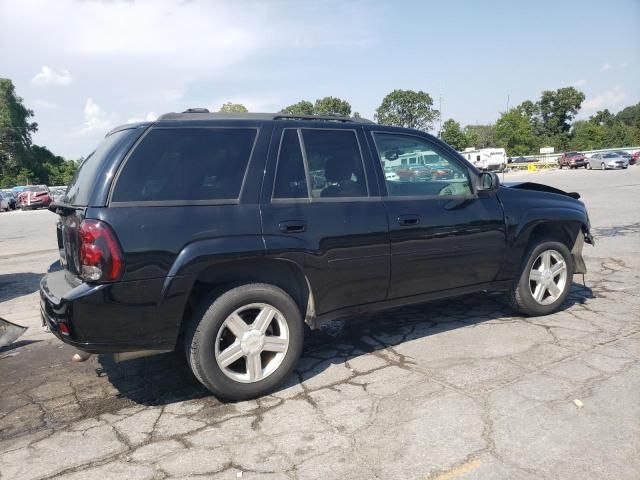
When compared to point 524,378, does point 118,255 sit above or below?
above

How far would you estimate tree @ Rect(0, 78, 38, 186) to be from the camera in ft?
199

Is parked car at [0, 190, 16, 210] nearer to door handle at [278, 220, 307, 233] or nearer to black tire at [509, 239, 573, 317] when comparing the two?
door handle at [278, 220, 307, 233]

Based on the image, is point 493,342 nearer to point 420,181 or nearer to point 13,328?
point 420,181

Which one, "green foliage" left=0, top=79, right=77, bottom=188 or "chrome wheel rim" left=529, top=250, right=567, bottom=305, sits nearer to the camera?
"chrome wheel rim" left=529, top=250, right=567, bottom=305

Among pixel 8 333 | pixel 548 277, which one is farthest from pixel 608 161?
pixel 8 333

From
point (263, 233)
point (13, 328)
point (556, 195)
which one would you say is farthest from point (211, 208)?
point (556, 195)

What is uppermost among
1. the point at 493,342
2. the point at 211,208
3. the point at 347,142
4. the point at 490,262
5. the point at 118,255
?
the point at 347,142

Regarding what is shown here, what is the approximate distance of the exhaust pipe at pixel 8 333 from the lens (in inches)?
185

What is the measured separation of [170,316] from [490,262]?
2787 mm

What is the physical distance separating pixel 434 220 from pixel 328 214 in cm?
98

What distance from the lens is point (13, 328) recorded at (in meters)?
4.82

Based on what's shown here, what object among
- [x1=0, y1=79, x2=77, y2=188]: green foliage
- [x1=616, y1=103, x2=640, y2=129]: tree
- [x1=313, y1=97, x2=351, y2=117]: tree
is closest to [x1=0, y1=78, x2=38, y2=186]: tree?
[x1=0, y1=79, x2=77, y2=188]: green foliage

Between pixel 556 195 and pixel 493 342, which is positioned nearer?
pixel 493 342

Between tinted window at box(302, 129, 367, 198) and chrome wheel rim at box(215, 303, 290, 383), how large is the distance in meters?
0.93
